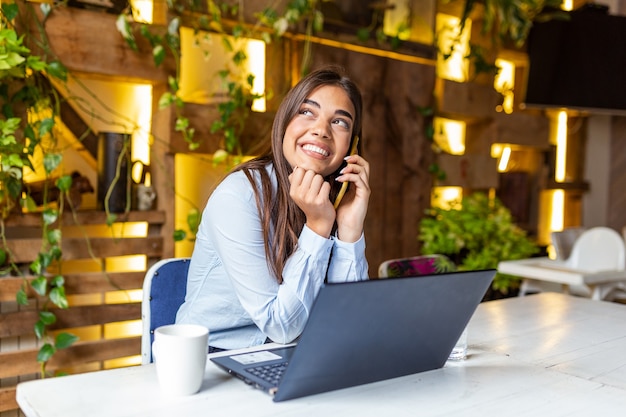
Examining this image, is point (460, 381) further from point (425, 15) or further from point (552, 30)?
point (552, 30)

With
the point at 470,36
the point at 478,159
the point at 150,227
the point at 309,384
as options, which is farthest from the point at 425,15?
the point at 309,384

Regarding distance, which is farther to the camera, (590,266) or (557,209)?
(557,209)

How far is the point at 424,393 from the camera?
1.03m

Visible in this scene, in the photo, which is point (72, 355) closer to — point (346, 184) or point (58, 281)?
point (58, 281)

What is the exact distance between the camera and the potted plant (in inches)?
141

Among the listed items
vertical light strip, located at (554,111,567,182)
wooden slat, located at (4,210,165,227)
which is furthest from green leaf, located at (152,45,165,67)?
vertical light strip, located at (554,111,567,182)

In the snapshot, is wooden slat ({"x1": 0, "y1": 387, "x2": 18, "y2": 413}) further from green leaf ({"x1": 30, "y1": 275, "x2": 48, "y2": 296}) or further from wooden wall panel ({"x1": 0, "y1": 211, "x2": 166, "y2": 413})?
green leaf ({"x1": 30, "y1": 275, "x2": 48, "y2": 296})

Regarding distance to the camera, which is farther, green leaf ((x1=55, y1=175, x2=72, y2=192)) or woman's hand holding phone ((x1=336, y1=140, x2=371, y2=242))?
green leaf ((x1=55, y1=175, x2=72, y2=192))

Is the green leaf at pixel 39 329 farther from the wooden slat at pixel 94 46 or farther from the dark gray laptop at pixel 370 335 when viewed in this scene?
the dark gray laptop at pixel 370 335

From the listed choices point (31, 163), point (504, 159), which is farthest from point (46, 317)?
point (504, 159)

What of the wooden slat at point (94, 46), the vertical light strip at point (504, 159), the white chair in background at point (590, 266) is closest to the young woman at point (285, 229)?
the wooden slat at point (94, 46)

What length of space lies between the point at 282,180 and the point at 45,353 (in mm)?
1319

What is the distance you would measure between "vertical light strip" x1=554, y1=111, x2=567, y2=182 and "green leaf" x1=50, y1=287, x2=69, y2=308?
154 inches

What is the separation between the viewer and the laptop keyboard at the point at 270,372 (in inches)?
40.4
